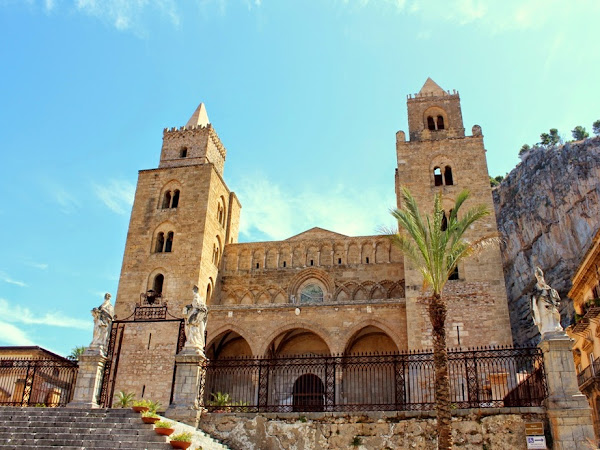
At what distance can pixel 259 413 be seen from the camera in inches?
515

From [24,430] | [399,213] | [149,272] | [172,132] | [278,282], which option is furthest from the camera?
[172,132]

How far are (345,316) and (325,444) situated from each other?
11.0 meters

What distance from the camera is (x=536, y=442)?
11.6 meters

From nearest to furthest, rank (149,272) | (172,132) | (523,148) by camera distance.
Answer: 1. (149,272)
2. (172,132)
3. (523,148)

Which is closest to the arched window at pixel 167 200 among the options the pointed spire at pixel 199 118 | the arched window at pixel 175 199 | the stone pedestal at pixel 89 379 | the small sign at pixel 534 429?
the arched window at pixel 175 199

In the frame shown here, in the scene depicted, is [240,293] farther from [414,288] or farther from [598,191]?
[598,191]

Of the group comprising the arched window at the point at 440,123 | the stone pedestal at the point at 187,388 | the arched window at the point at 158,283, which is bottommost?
the stone pedestal at the point at 187,388

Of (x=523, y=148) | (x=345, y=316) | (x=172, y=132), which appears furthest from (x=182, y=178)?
(x=523, y=148)

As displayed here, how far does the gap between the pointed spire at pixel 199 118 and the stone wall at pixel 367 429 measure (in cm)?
2350

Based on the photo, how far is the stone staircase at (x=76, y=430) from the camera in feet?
37.2

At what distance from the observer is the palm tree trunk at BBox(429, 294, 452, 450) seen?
11.5 metres

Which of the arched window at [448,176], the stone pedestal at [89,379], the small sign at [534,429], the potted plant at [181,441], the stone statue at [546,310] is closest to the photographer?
the potted plant at [181,441]

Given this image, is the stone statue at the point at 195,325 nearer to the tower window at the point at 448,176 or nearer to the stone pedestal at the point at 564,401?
the stone pedestal at the point at 564,401

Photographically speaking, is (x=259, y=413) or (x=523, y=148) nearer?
(x=259, y=413)
